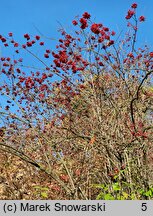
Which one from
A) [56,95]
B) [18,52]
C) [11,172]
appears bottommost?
[11,172]

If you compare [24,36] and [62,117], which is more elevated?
[24,36]

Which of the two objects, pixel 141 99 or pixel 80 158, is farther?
pixel 141 99

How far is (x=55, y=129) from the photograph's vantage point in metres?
8.29

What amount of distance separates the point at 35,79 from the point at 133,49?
2.84 meters

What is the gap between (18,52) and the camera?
989 centimetres

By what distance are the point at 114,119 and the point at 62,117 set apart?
66.8 inches

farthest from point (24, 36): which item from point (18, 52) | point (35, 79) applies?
point (35, 79)

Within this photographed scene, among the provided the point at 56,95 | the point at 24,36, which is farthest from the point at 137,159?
the point at 24,36

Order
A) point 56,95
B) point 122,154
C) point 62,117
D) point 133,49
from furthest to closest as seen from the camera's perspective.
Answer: point 56,95, point 62,117, point 133,49, point 122,154

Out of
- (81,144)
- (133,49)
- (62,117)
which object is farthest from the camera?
(62,117)

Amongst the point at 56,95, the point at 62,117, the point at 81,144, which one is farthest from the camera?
the point at 56,95

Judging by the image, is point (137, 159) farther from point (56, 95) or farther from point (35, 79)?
point (35, 79)

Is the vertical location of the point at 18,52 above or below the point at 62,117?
above

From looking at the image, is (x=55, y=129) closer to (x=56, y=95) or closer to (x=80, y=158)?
(x=80, y=158)
